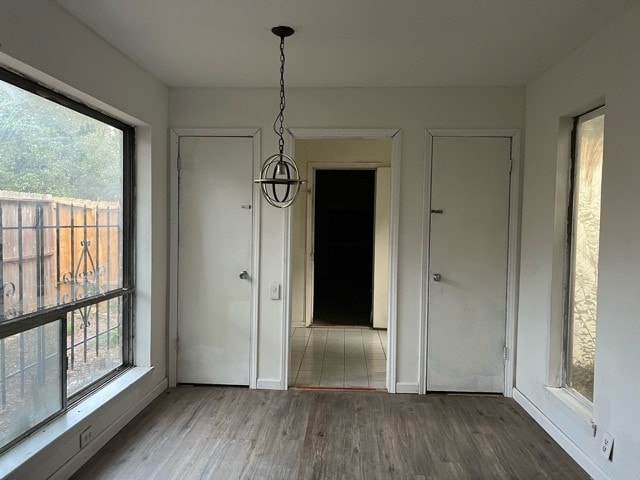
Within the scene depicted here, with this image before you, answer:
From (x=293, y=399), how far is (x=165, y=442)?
3.43ft

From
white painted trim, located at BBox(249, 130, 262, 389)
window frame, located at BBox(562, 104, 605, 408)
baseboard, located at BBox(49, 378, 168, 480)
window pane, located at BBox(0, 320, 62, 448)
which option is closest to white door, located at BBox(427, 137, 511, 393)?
window frame, located at BBox(562, 104, 605, 408)

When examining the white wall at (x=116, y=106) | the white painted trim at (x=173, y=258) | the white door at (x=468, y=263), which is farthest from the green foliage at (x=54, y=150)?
the white door at (x=468, y=263)

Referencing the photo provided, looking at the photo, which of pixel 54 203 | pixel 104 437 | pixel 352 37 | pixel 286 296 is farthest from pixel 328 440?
pixel 352 37

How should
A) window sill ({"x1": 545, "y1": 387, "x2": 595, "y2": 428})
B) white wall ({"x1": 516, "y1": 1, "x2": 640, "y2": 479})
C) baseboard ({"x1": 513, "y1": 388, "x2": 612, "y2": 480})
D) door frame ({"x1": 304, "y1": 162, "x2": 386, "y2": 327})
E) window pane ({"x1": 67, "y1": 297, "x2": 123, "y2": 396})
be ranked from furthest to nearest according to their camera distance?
door frame ({"x1": 304, "y1": 162, "x2": 386, "y2": 327}) < window pane ({"x1": 67, "y1": 297, "x2": 123, "y2": 396}) < window sill ({"x1": 545, "y1": 387, "x2": 595, "y2": 428}) < baseboard ({"x1": 513, "y1": 388, "x2": 612, "y2": 480}) < white wall ({"x1": 516, "y1": 1, "x2": 640, "y2": 479})

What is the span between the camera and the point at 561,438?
282 centimetres

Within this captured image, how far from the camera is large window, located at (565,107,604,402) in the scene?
2.71m

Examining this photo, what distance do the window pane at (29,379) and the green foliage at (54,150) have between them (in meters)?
0.75

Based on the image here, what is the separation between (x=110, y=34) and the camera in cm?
263

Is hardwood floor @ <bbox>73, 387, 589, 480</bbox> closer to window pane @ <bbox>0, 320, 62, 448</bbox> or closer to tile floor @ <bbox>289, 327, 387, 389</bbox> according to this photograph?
tile floor @ <bbox>289, 327, 387, 389</bbox>

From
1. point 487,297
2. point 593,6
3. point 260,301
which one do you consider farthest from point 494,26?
point 260,301

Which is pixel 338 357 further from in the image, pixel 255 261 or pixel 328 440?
pixel 328 440

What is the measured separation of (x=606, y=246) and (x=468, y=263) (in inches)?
49.2

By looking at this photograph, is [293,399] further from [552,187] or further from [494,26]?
[494,26]

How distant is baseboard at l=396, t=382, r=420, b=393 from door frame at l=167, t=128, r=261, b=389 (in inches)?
46.2
